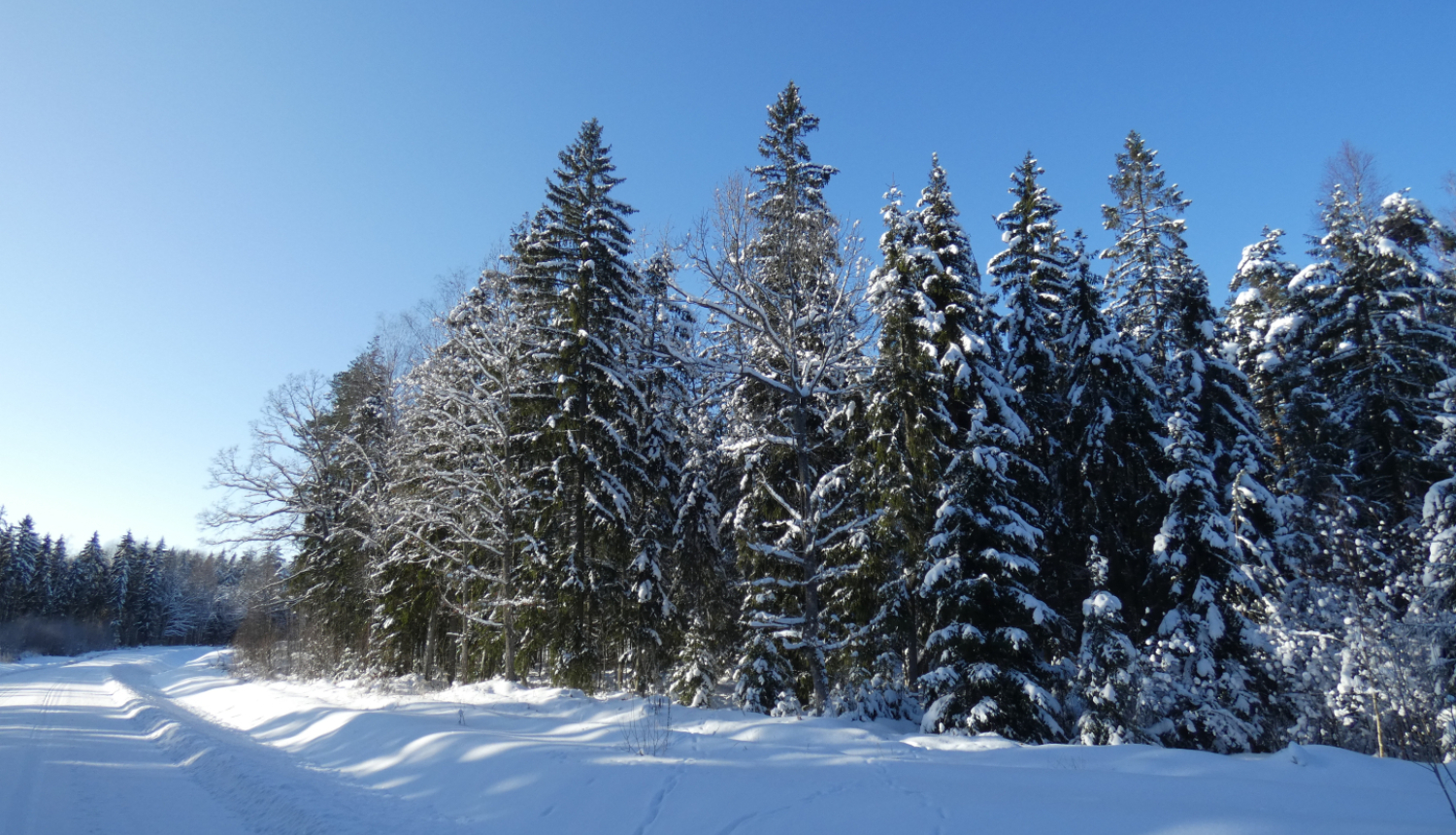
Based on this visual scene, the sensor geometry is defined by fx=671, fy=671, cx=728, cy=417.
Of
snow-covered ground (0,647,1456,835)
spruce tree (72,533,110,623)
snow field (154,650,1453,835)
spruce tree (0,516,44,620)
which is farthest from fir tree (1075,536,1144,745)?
spruce tree (72,533,110,623)

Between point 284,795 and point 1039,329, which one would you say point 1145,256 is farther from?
point 284,795

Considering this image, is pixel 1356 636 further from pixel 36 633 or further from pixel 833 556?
pixel 36 633

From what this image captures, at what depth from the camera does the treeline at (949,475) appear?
45.9ft

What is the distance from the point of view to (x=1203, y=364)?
1836 cm

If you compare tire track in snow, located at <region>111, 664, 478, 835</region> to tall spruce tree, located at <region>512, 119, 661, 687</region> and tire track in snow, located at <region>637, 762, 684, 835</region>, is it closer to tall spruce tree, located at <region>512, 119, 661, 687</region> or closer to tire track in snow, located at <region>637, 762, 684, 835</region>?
tire track in snow, located at <region>637, 762, 684, 835</region>

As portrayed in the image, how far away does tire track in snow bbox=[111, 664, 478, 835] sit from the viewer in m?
6.76

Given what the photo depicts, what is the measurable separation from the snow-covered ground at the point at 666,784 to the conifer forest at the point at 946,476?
398cm

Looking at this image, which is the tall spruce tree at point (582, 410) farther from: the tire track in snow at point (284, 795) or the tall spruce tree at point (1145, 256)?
the tall spruce tree at point (1145, 256)

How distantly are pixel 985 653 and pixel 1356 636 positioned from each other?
7.65 m

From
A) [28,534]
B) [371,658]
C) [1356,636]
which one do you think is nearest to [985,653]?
[1356,636]

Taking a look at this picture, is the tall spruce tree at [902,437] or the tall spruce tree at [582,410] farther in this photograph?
the tall spruce tree at [582,410]

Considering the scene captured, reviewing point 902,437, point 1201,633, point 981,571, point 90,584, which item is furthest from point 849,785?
point 90,584

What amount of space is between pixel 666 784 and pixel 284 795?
477 centimetres

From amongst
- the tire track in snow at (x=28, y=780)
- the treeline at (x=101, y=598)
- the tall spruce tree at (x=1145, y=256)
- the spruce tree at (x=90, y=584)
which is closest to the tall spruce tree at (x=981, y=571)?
the tall spruce tree at (x=1145, y=256)
